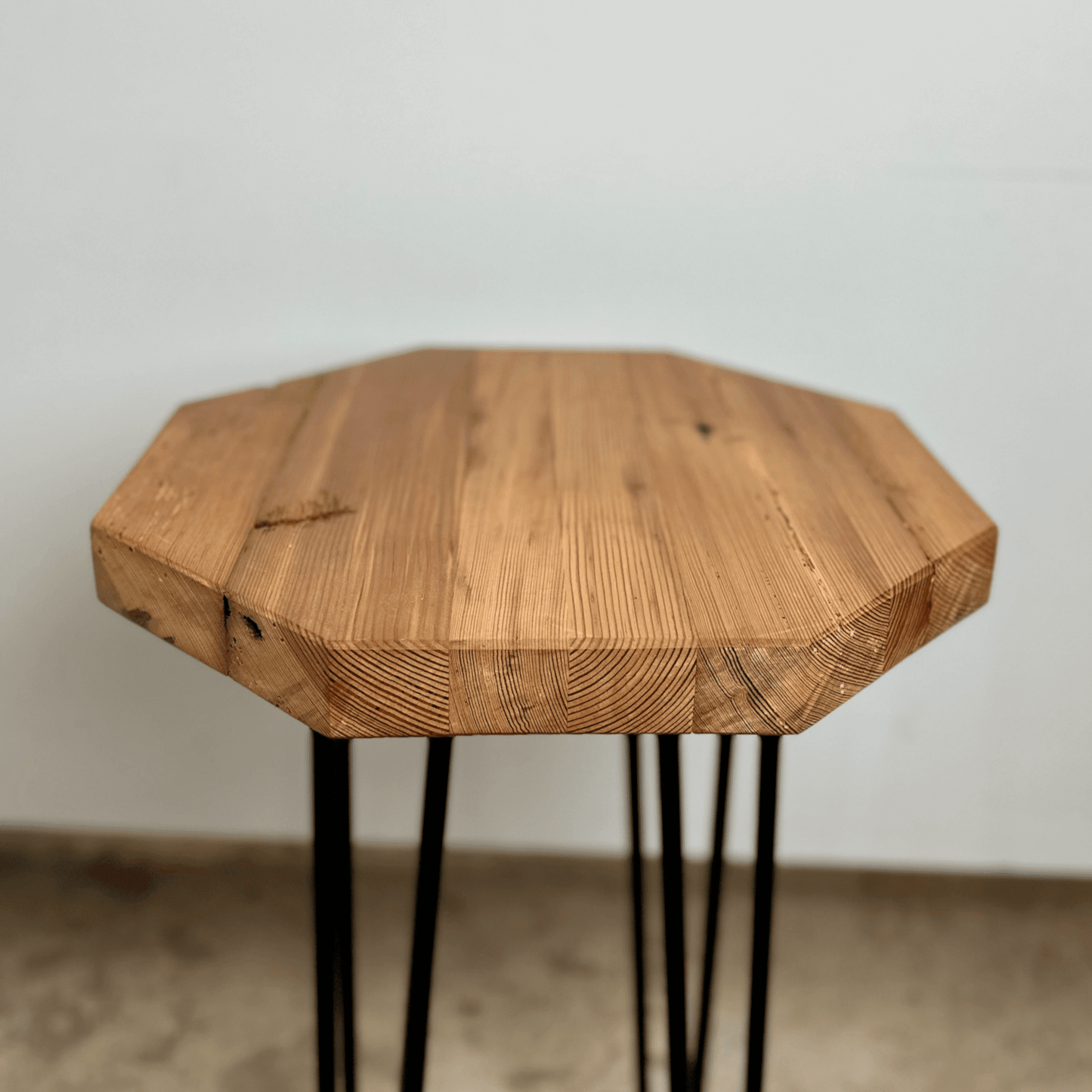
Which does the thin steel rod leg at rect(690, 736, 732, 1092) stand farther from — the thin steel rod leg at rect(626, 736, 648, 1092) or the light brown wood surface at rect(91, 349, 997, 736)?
the light brown wood surface at rect(91, 349, 997, 736)

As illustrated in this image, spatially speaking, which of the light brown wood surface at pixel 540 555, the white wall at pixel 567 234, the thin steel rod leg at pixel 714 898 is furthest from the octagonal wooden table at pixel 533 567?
the white wall at pixel 567 234

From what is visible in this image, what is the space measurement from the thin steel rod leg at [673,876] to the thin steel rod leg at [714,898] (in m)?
0.27

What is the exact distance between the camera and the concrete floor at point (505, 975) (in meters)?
1.22

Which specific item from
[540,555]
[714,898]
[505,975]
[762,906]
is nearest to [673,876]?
[762,906]

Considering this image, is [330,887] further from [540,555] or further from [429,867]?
[540,555]

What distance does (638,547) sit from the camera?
0.64m

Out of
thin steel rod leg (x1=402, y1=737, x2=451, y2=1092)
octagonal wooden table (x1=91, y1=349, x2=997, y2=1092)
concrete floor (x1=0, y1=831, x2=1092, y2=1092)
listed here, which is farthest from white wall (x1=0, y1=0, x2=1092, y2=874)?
thin steel rod leg (x1=402, y1=737, x2=451, y2=1092)

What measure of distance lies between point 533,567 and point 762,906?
32 centimetres

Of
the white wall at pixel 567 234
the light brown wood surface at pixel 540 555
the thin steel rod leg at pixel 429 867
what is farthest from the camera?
the white wall at pixel 567 234

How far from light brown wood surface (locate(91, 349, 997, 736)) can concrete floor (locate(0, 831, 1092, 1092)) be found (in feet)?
2.50

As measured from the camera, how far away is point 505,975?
1355mm

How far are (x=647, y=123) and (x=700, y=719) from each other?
2.65 ft

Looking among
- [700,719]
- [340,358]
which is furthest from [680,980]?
[340,358]

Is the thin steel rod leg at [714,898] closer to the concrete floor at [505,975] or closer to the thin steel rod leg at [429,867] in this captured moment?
the concrete floor at [505,975]
